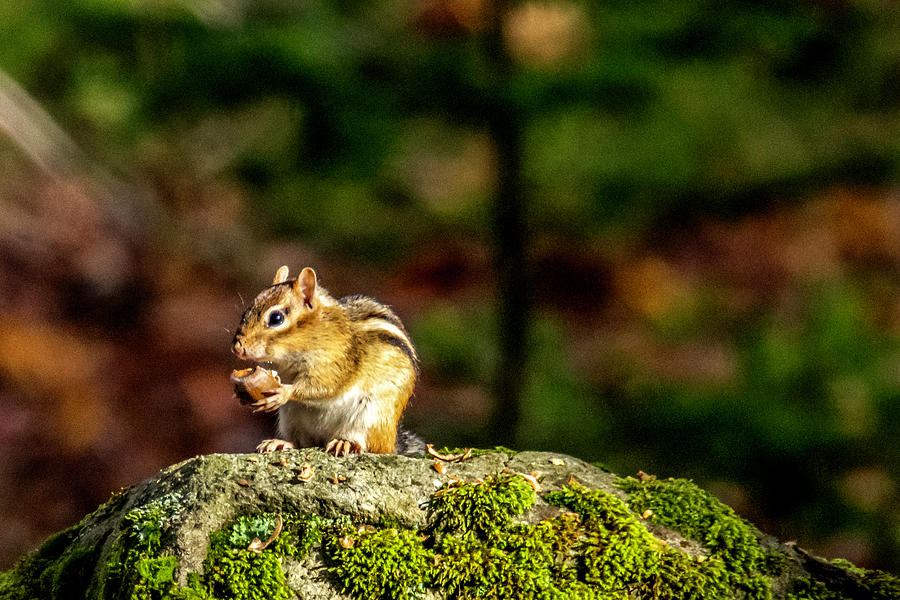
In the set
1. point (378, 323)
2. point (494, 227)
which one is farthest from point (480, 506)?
point (494, 227)

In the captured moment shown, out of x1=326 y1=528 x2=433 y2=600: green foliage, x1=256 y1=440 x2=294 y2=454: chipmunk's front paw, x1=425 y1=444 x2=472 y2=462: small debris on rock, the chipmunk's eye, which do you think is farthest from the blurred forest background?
x1=326 y1=528 x2=433 y2=600: green foliage

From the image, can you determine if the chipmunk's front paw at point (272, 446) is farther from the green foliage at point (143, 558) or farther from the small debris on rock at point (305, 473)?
the green foliage at point (143, 558)

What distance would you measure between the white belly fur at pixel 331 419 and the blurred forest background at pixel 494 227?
1.72 m

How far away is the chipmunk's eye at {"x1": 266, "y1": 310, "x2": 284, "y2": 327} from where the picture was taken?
2.94 m

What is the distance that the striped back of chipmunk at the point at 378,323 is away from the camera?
308 centimetres

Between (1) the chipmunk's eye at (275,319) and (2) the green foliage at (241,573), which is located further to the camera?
(1) the chipmunk's eye at (275,319)

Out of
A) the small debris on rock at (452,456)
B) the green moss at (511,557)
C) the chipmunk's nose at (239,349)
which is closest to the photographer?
the green moss at (511,557)

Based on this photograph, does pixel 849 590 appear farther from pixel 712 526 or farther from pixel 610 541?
pixel 610 541

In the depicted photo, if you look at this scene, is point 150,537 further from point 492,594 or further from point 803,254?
point 803,254

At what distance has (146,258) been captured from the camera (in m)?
7.90

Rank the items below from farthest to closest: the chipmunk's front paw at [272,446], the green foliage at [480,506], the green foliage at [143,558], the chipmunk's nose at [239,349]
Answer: the chipmunk's nose at [239,349], the chipmunk's front paw at [272,446], the green foliage at [480,506], the green foliage at [143,558]

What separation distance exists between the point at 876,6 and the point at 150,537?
14.1 feet

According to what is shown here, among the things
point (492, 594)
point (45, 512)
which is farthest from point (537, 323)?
point (492, 594)

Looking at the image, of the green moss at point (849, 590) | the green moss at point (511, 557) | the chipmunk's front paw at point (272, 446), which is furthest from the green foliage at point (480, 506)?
the green moss at point (849, 590)
